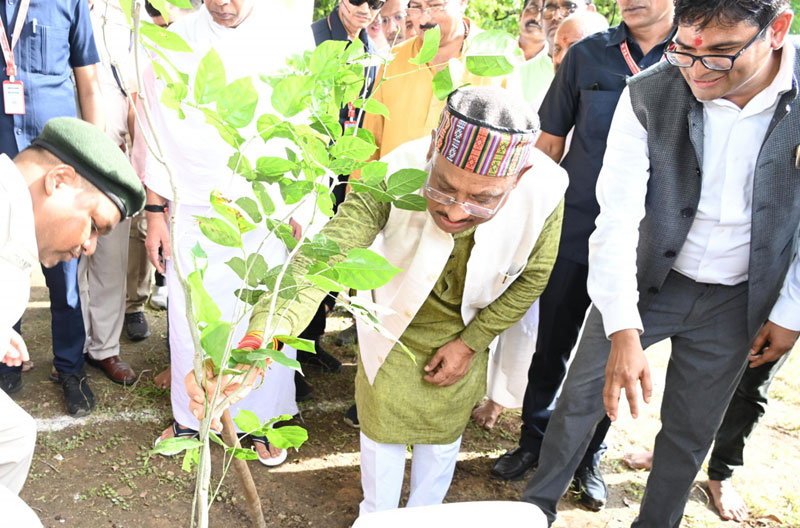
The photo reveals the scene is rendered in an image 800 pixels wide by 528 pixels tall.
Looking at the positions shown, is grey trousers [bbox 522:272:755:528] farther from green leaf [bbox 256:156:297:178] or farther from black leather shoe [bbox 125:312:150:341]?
black leather shoe [bbox 125:312:150:341]

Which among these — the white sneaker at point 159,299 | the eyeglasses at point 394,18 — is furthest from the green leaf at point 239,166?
the eyeglasses at point 394,18

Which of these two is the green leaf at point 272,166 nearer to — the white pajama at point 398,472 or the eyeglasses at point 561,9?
the white pajama at point 398,472

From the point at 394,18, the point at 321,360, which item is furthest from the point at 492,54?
the point at 394,18

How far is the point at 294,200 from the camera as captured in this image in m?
1.35

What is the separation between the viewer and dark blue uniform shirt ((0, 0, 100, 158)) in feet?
9.51

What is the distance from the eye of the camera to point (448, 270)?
7.39 ft

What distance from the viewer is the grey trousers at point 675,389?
2273 millimetres

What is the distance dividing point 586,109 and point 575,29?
33.7 inches

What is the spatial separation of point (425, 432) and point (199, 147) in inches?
57.5

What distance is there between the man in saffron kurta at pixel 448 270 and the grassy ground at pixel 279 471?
601mm

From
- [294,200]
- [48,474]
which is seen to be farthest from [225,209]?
[48,474]

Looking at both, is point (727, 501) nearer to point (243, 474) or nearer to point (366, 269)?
point (243, 474)

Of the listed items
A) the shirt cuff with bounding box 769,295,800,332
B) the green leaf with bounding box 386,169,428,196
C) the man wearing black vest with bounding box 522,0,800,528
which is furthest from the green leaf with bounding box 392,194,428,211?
the shirt cuff with bounding box 769,295,800,332

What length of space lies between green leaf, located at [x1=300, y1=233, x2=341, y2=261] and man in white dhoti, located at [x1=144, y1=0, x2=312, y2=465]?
128cm
